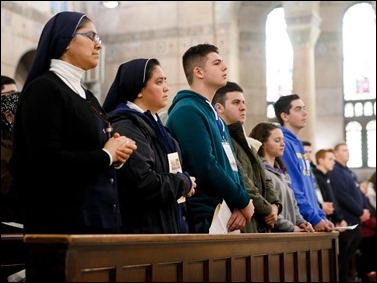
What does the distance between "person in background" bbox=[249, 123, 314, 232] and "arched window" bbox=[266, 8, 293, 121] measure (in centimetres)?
1141

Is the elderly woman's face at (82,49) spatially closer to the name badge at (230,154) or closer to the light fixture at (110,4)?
the name badge at (230,154)

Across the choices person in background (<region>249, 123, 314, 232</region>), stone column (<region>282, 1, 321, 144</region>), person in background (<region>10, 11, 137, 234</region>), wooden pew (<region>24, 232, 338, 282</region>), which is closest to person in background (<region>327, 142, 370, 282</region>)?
person in background (<region>249, 123, 314, 232</region>)

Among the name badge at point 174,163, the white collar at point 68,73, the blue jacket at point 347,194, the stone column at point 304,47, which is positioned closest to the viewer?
the white collar at point 68,73

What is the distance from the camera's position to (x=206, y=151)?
13.9 ft

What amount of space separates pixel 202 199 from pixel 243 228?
49 cm

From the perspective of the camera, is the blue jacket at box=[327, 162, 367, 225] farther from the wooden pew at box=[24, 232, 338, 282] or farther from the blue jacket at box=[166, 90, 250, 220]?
the blue jacket at box=[166, 90, 250, 220]

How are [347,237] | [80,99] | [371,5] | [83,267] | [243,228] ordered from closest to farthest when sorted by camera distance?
1. [83,267]
2. [80,99]
3. [243,228]
4. [347,237]
5. [371,5]

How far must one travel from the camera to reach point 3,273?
4.66m

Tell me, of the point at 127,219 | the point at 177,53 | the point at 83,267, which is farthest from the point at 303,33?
the point at 83,267

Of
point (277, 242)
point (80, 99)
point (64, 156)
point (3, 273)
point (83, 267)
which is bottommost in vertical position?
point (3, 273)

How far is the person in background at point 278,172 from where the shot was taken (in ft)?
18.6

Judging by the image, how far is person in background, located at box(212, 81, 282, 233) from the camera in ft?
15.7

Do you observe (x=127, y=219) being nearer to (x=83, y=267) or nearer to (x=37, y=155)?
(x=37, y=155)

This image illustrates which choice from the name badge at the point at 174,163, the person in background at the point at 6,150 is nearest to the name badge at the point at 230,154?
the name badge at the point at 174,163
